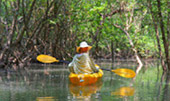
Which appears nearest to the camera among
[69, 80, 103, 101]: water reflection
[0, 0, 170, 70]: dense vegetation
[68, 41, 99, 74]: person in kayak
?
[69, 80, 103, 101]: water reflection

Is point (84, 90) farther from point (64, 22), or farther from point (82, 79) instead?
point (64, 22)

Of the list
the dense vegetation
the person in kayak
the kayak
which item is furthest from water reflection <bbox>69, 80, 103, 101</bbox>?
the dense vegetation

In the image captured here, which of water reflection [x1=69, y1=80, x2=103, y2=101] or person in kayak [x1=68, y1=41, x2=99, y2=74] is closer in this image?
water reflection [x1=69, y1=80, x2=103, y2=101]

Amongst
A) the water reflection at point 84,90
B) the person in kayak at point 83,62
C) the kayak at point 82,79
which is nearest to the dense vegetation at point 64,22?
the person in kayak at point 83,62

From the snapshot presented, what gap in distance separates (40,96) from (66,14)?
11.9m

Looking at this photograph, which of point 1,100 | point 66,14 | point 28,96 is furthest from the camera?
point 66,14

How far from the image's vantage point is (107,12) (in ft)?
67.5

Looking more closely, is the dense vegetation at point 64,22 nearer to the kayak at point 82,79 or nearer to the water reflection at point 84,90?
the kayak at point 82,79

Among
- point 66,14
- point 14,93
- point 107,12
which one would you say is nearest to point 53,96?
point 14,93

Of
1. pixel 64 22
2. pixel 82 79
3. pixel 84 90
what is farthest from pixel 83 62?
pixel 64 22

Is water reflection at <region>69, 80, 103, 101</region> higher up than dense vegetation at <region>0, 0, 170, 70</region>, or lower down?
lower down

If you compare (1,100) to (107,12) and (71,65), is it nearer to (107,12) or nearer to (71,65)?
(71,65)

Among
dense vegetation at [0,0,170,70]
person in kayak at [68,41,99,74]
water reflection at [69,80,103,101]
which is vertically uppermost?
dense vegetation at [0,0,170,70]

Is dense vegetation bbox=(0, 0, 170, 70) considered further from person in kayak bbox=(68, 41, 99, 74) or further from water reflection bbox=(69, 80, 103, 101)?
water reflection bbox=(69, 80, 103, 101)
